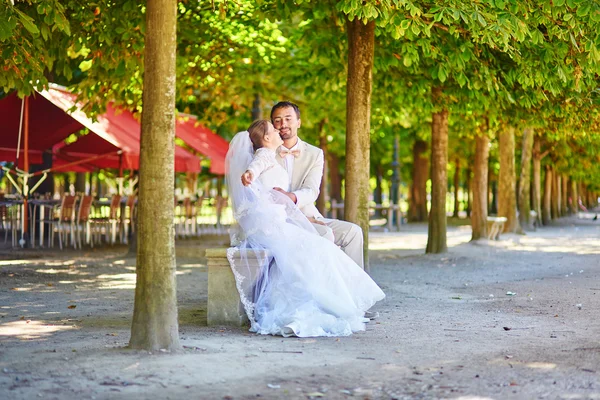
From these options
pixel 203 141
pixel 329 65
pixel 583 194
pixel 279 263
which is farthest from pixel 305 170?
pixel 583 194

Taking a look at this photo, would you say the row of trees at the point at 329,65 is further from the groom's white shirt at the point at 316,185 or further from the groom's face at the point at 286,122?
the groom's white shirt at the point at 316,185

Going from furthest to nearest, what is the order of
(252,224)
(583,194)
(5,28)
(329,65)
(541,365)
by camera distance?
(583,194), (329,65), (5,28), (252,224), (541,365)

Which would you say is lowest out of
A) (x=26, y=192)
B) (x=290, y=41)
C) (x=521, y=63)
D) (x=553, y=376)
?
(x=553, y=376)

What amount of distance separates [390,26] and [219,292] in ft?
13.9

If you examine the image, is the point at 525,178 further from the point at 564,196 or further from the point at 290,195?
the point at 564,196

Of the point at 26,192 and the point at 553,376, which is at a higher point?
the point at 26,192

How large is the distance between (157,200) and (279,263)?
187 centimetres

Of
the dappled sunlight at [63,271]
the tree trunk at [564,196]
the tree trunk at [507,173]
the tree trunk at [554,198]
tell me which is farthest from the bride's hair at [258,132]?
the tree trunk at [564,196]

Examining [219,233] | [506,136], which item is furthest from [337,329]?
[219,233]

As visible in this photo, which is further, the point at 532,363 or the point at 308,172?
the point at 308,172

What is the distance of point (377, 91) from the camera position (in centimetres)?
1766

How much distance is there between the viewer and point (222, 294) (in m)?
8.51

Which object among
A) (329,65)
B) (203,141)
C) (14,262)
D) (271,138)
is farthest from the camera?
(203,141)

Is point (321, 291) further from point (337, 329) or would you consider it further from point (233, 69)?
point (233, 69)
